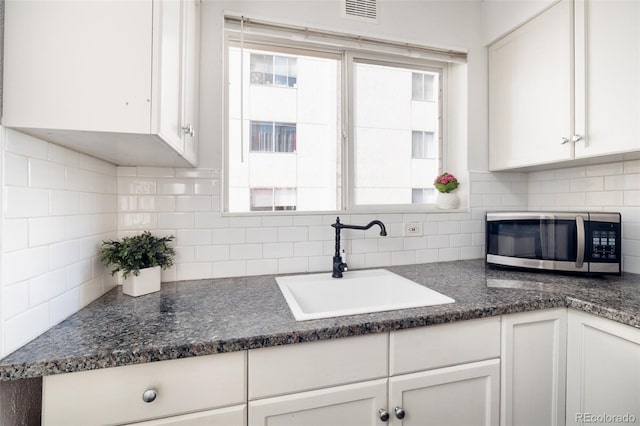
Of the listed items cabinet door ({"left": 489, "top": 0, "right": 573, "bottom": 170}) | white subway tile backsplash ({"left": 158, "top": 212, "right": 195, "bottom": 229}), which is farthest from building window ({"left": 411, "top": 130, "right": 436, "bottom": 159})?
white subway tile backsplash ({"left": 158, "top": 212, "right": 195, "bottom": 229})

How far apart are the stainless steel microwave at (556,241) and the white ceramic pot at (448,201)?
228mm

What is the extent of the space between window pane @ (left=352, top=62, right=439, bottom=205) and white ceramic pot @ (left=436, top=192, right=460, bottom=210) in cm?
14

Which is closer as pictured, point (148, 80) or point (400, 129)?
point (148, 80)

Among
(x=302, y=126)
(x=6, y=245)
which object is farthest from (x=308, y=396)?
(x=302, y=126)

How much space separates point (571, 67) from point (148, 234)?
199 cm

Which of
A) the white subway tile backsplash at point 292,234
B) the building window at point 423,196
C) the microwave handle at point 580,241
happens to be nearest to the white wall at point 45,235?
the white subway tile backsplash at point 292,234

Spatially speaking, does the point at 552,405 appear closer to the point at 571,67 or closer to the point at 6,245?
the point at 571,67

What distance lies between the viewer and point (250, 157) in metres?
1.56

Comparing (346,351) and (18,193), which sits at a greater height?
(18,193)

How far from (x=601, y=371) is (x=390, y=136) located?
1.38m

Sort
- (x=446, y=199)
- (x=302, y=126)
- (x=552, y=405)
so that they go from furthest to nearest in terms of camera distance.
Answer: (x=446, y=199) < (x=302, y=126) < (x=552, y=405)

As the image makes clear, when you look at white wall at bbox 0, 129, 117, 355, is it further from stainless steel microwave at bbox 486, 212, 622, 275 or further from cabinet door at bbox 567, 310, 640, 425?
stainless steel microwave at bbox 486, 212, 622, 275

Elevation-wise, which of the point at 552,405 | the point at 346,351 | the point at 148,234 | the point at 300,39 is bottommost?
the point at 552,405

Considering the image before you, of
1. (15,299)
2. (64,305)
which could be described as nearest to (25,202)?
(15,299)
